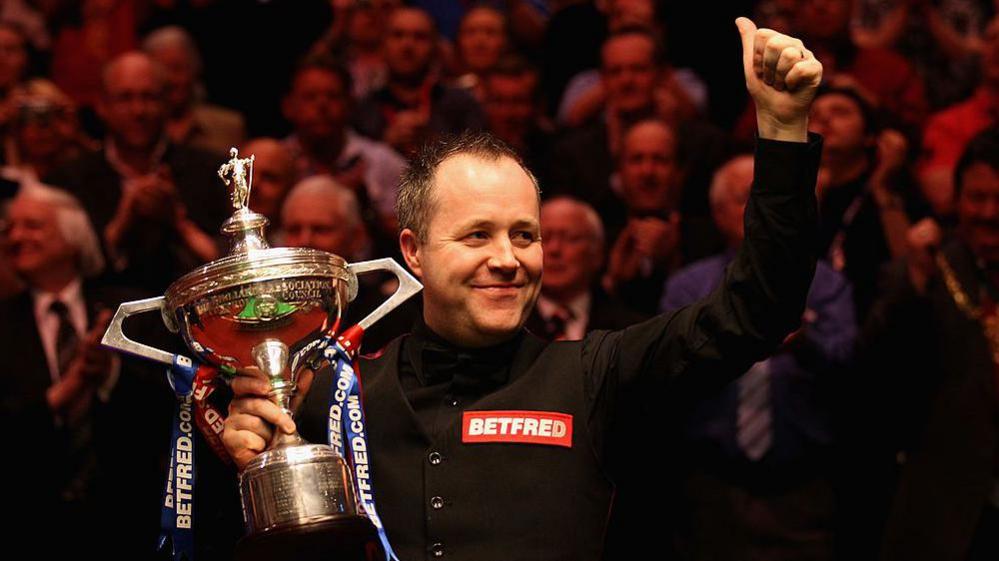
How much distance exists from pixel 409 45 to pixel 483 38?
0.54 meters

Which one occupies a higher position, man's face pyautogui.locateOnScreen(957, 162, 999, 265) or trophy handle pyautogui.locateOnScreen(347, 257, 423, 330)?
man's face pyautogui.locateOnScreen(957, 162, 999, 265)

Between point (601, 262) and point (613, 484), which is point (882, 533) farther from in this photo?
point (613, 484)

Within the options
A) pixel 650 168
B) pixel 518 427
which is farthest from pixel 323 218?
pixel 518 427

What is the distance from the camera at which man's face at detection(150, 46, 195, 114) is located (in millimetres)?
7711

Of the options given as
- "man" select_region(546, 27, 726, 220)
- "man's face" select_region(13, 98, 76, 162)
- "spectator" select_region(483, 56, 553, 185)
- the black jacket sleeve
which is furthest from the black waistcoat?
"man's face" select_region(13, 98, 76, 162)

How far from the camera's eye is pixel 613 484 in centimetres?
295

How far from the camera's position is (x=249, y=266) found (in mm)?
2939

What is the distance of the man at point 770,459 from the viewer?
497cm

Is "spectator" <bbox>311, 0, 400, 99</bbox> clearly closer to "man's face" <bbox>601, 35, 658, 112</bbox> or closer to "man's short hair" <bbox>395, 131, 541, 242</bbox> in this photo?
"man's face" <bbox>601, 35, 658, 112</bbox>

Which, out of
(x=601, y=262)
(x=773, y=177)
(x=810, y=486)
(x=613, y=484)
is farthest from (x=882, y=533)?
(x=773, y=177)

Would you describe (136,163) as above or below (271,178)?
above

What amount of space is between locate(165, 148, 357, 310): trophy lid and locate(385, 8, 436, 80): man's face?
454cm

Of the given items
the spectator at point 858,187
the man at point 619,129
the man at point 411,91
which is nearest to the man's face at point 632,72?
Answer: the man at point 619,129

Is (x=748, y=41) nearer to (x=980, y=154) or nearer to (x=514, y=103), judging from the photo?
(x=980, y=154)
